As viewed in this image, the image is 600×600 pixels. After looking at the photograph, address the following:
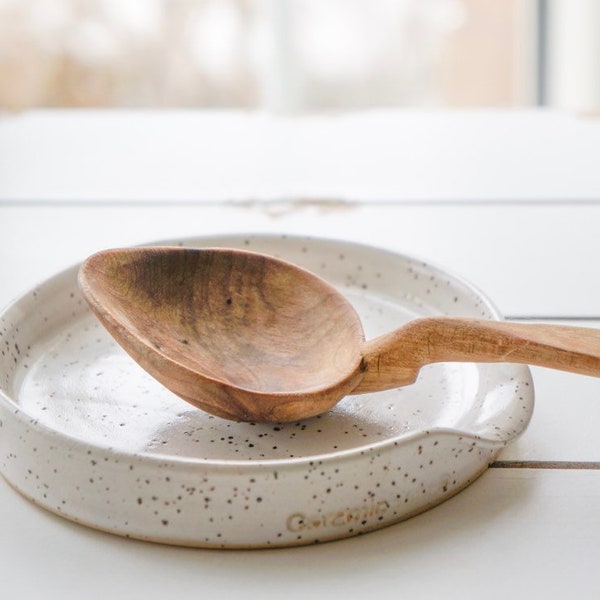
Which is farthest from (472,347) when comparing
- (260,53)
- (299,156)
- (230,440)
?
(260,53)

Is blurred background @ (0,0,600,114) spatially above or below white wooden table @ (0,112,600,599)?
above

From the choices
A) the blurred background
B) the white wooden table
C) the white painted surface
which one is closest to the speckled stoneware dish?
the white wooden table

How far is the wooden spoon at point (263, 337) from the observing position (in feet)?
1.35

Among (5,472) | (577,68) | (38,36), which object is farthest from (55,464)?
(38,36)

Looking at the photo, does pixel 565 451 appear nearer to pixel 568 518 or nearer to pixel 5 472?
pixel 568 518

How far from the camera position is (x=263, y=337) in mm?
488

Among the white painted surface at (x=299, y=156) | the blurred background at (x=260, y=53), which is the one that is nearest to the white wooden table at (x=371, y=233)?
the white painted surface at (x=299, y=156)

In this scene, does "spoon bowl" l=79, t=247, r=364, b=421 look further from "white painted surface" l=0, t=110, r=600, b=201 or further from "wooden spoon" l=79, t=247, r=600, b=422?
"white painted surface" l=0, t=110, r=600, b=201

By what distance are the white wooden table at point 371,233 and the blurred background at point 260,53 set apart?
1.12m

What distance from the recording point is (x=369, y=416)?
444mm

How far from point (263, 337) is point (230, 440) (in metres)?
0.08

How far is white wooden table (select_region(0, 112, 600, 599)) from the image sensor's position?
1.17ft

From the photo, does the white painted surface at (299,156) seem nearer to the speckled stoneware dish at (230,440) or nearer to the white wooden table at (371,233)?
the white wooden table at (371,233)

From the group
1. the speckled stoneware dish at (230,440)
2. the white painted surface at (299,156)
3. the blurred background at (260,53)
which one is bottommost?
the speckled stoneware dish at (230,440)
